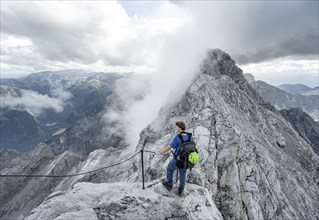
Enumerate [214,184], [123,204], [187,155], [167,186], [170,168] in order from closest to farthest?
1. [123,204]
2. [187,155]
3. [170,168]
4. [167,186]
5. [214,184]

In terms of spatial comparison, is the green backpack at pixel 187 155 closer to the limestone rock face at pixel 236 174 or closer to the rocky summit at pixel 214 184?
the rocky summit at pixel 214 184

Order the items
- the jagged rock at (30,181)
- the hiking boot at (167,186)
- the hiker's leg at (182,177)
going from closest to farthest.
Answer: the hiker's leg at (182,177) → the hiking boot at (167,186) → the jagged rock at (30,181)

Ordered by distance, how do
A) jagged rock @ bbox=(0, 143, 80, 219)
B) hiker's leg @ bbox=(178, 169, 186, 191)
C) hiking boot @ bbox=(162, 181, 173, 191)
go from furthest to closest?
jagged rock @ bbox=(0, 143, 80, 219) → hiking boot @ bbox=(162, 181, 173, 191) → hiker's leg @ bbox=(178, 169, 186, 191)

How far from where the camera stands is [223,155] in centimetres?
3192

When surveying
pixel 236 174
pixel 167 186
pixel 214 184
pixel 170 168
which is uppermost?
pixel 170 168

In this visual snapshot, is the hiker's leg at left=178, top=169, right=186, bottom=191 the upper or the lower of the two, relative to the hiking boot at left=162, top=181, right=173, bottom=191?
upper

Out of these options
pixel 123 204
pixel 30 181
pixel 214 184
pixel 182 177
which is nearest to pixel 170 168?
pixel 182 177

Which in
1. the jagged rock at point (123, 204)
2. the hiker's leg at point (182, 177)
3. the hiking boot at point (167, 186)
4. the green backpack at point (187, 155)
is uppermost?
the green backpack at point (187, 155)

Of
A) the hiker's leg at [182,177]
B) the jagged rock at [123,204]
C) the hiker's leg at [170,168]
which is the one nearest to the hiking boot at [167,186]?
the hiker's leg at [170,168]

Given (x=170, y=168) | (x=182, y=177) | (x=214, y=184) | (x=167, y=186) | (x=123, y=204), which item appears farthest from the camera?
(x=214, y=184)

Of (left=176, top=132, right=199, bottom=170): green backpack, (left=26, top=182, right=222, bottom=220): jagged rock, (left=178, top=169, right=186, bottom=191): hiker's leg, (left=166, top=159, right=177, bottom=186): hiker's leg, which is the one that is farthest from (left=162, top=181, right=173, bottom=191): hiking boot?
(left=176, top=132, right=199, bottom=170): green backpack

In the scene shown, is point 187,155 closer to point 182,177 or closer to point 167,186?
point 182,177

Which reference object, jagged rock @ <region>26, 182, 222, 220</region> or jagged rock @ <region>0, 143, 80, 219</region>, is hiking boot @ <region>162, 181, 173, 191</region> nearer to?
jagged rock @ <region>26, 182, 222, 220</region>

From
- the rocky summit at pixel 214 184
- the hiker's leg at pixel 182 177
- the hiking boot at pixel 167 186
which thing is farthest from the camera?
the hiking boot at pixel 167 186
